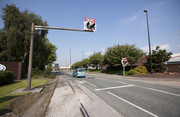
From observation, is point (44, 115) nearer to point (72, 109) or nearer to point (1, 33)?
point (72, 109)

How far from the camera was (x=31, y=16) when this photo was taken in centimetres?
1712

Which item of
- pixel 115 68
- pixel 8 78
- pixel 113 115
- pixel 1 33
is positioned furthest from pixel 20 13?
pixel 115 68

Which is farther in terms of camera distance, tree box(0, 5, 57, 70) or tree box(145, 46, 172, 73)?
tree box(145, 46, 172, 73)

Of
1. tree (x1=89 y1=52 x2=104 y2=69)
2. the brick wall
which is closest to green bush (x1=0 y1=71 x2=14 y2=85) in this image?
the brick wall

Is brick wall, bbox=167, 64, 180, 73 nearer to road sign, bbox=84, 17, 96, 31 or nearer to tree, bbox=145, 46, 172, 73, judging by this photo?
tree, bbox=145, 46, 172, 73

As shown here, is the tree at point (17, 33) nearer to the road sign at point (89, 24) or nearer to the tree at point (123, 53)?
the road sign at point (89, 24)

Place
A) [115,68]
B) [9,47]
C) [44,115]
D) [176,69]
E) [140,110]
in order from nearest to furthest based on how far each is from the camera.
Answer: [44,115] < [140,110] < [9,47] < [176,69] < [115,68]

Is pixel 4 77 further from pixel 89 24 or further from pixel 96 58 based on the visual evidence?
pixel 96 58

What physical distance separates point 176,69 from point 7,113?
24471 mm

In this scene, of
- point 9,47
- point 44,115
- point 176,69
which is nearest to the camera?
point 44,115

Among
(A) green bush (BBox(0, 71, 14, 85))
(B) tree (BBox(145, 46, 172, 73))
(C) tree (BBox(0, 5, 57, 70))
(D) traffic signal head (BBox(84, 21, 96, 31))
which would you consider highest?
(C) tree (BBox(0, 5, 57, 70))

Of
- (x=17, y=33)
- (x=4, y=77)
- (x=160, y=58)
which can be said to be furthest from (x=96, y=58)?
(x=4, y=77)

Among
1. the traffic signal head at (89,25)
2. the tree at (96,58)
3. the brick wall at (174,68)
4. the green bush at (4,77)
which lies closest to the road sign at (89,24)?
the traffic signal head at (89,25)

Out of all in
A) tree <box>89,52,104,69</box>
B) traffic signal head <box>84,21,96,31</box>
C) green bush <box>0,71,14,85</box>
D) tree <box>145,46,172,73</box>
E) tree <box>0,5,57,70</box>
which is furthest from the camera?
tree <box>89,52,104,69</box>
